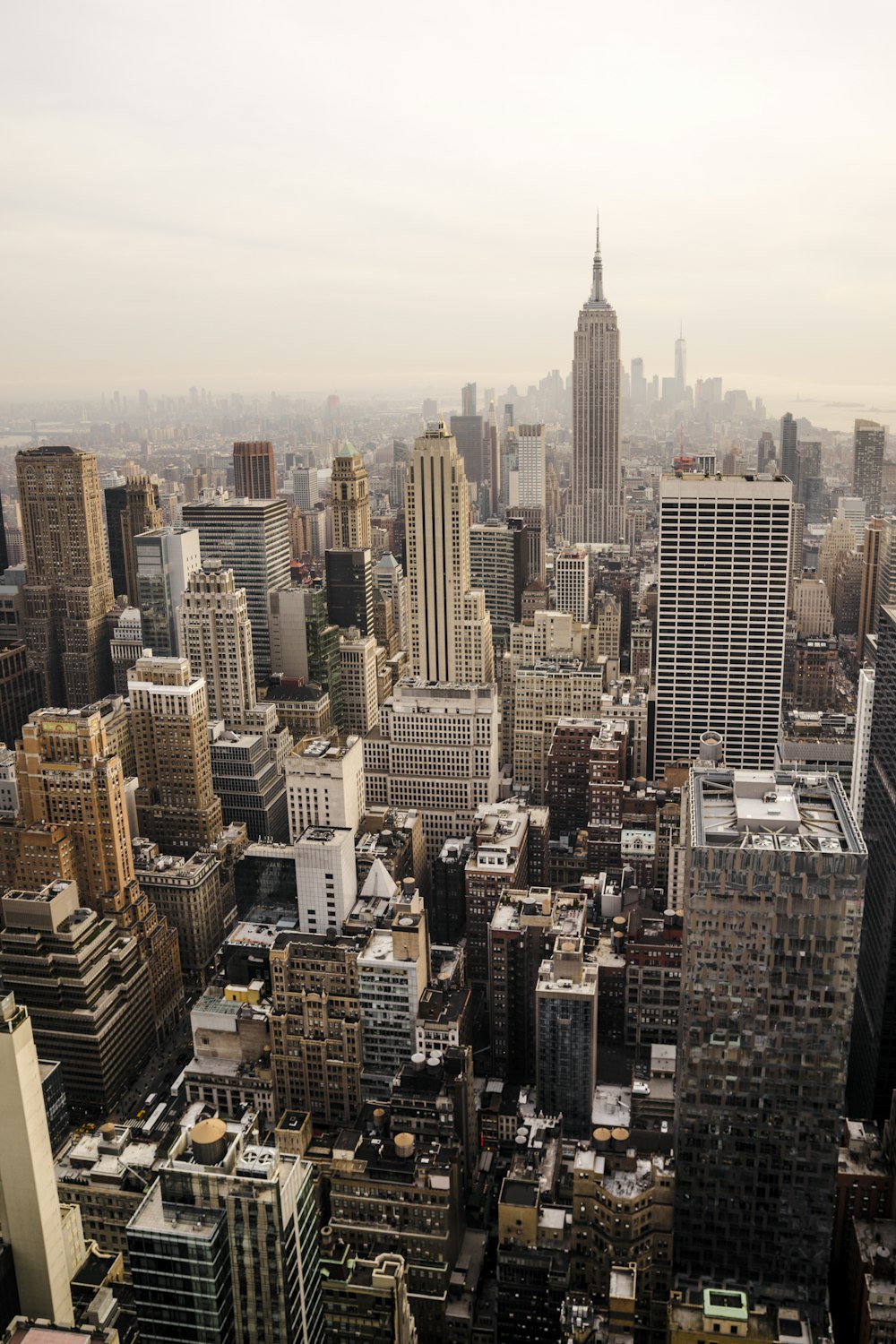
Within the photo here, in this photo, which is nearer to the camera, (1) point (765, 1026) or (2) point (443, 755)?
(1) point (765, 1026)

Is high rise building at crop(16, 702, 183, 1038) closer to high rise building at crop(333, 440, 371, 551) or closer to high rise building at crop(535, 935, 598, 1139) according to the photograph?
high rise building at crop(535, 935, 598, 1139)

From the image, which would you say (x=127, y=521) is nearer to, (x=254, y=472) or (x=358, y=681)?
(x=254, y=472)

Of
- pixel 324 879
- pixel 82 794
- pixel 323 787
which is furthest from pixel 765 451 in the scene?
pixel 82 794

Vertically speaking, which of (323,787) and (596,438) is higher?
(596,438)

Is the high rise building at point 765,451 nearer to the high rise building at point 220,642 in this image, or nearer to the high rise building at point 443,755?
the high rise building at point 443,755

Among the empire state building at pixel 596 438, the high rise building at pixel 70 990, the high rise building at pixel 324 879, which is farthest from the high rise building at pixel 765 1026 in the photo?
the empire state building at pixel 596 438
